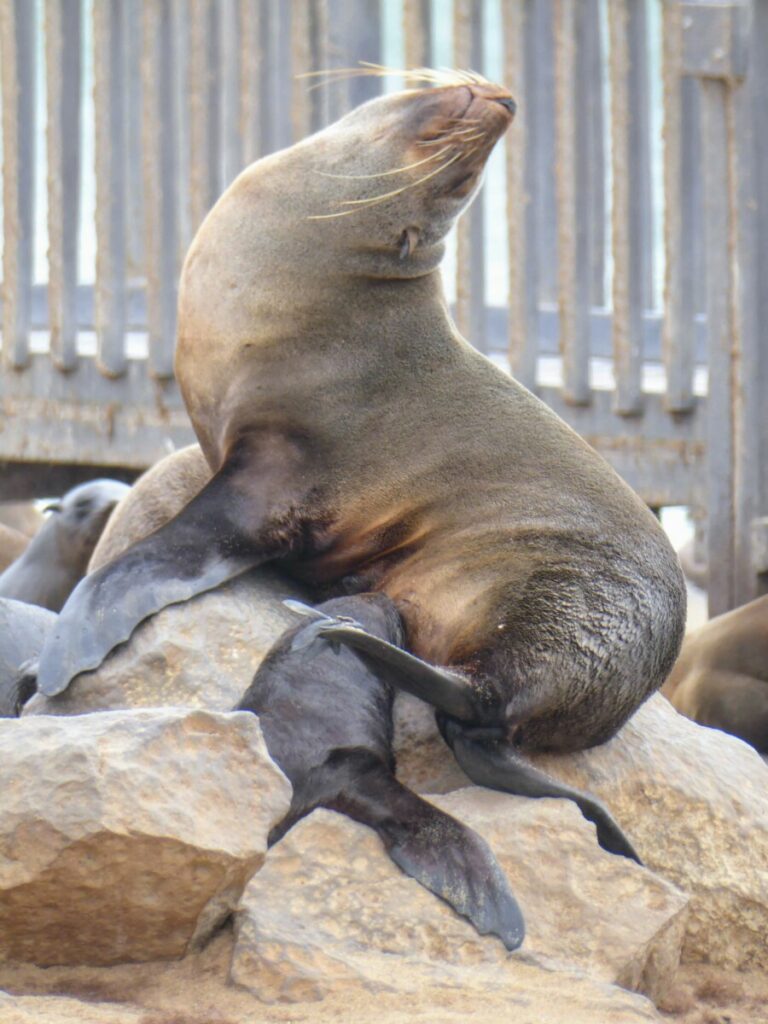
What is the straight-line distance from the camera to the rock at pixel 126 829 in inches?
101

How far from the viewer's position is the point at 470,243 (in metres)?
7.13

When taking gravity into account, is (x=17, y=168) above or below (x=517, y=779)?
above

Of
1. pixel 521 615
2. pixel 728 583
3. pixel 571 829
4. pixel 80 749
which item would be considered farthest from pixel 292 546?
pixel 728 583

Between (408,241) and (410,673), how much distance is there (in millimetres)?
1398

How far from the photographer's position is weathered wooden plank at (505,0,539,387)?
6.97 m

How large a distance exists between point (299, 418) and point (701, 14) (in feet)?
10.9

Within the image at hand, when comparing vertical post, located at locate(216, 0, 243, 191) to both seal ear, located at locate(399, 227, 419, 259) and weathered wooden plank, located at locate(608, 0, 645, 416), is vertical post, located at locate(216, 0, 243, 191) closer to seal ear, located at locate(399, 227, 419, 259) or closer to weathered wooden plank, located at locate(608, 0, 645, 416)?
weathered wooden plank, located at locate(608, 0, 645, 416)

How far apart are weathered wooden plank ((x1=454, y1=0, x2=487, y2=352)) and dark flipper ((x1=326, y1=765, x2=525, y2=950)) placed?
4.00m

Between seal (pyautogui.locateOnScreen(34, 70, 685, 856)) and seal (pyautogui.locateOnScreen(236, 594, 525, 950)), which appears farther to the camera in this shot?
seal (pyautogui.locateOnScreen(34, 70, 685, 856))

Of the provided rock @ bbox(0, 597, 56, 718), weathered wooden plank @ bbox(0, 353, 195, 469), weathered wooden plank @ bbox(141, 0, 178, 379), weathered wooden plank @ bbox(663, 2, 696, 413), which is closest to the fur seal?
weathered wooden plank @ bbox(0, 353, 195, 469)

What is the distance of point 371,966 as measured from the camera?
9.04ft

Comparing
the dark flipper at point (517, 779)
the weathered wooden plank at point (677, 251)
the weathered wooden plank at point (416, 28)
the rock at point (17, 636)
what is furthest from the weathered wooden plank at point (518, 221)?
the dark flipper at point (517, 779)

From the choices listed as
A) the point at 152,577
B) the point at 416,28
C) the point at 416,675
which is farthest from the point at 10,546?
the point at 416,675

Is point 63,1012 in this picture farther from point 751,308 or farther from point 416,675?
point 751,308
